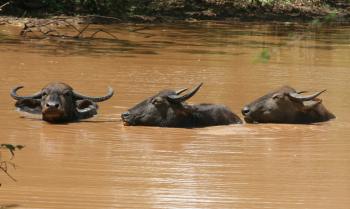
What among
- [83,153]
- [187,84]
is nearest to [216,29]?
[187,84]

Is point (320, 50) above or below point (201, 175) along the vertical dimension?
below

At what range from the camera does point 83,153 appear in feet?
30.9

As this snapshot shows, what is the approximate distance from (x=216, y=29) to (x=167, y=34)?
2045 mm

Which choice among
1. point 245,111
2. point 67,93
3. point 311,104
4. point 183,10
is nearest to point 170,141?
point 245,111

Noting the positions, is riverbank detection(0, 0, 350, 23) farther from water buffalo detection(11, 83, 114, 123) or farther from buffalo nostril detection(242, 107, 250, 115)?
buffalo nostril detection(242, 107, 250, 115)

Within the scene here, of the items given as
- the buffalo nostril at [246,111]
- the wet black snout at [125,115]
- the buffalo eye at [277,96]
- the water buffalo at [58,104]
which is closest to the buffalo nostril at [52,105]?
the water buffalo at [58,104]

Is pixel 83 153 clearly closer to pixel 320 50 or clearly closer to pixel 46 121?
pixel 46 121

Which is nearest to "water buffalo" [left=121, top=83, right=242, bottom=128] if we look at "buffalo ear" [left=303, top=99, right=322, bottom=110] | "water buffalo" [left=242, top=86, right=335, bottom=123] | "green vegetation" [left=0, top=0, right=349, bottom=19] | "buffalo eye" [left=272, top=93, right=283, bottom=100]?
"water buffalo" [left=242, top=86, right=335, bottom=123]

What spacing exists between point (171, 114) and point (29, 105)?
1.81m

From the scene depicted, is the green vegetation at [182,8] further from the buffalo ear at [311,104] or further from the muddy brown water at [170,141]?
the buffalo ear at [311,104]

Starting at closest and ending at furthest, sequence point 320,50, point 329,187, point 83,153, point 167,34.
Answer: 1. point 329,187
2. point 83,153
3. point 320,50
4. point 167,34

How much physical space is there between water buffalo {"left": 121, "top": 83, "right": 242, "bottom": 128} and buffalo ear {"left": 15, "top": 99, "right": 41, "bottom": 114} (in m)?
1.17

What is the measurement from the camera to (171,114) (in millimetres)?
11070

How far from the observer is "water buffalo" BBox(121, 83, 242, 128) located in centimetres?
1099
